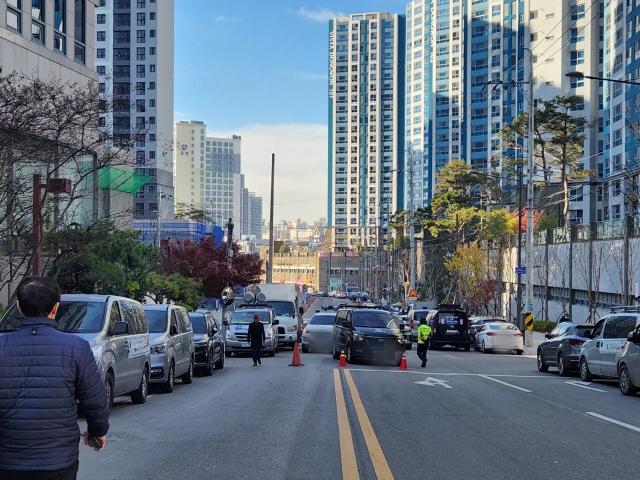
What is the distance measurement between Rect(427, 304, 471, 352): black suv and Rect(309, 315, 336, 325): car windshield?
18.9ft

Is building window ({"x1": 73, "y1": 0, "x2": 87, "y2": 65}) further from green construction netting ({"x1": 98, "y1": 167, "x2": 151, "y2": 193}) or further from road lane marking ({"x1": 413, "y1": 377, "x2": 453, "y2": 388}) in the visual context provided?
road lane marking ({"x1": 413, "y1": 377, "x2": 453, "y2": 388})

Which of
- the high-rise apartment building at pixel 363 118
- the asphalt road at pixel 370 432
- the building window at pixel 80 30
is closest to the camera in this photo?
the asphalt road at pixel 370 432

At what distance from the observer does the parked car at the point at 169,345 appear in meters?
16.3

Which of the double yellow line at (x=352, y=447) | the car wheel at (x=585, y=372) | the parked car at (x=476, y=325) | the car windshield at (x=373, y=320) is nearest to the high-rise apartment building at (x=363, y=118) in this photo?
the parked car at (x=476, y=325)

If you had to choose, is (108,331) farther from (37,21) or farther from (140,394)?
(37,21)

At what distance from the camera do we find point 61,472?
4477 millimetres

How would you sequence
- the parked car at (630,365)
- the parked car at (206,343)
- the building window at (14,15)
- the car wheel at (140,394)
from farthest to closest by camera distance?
the building window at (14,15)
the parked car at (206,343)
the parked car at (630,365)
the car wheel at (140,394)

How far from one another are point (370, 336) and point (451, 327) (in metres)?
13.0

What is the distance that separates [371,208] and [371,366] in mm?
167969

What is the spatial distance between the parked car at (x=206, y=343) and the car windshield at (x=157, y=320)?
3226 mm

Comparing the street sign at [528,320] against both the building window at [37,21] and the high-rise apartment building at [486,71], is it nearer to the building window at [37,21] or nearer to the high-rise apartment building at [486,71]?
the building window at [37,21]

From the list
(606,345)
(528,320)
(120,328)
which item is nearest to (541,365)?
(606,345)

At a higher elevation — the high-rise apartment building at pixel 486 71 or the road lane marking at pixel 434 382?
the high-rise apartment building at pixel 486 71

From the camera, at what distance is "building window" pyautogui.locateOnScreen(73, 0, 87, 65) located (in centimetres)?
3638
